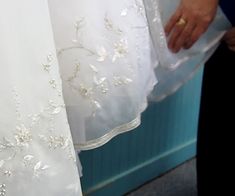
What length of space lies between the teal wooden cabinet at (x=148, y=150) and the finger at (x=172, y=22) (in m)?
0.45

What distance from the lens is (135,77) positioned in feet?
2.48

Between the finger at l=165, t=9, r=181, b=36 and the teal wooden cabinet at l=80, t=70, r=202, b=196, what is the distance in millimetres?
451

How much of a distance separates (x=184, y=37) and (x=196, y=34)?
25 mm

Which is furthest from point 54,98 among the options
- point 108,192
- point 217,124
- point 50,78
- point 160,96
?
point 108,192

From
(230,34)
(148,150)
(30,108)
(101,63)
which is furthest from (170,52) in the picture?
(148,150)

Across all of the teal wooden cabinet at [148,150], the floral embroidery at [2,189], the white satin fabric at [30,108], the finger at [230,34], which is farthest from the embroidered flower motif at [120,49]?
the teal wooden cabinet at [148,150]

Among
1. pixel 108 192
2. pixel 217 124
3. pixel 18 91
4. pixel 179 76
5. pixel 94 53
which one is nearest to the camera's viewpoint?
pixel 18 91

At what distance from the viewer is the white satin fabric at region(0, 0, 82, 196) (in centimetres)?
58

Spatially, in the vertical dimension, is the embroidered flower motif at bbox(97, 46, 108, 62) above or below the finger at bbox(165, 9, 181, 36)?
above

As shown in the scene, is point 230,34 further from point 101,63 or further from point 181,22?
point 101,63

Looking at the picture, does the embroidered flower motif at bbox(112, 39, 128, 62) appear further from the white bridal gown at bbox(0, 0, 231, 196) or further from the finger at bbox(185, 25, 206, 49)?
the finger at bbox(185, 25, 206, 49)

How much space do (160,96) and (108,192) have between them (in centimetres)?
45

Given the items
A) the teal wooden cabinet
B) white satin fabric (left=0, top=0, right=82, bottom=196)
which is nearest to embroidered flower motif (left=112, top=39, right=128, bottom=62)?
white satin fabric (left=0, top=0, right=82, bottom=196)

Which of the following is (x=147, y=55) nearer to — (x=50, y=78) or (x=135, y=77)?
(x=135, y=77)
